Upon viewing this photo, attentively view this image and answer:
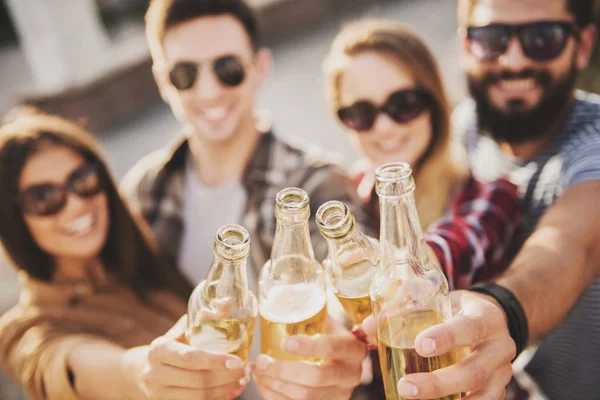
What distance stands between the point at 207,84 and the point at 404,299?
1469 millimetres

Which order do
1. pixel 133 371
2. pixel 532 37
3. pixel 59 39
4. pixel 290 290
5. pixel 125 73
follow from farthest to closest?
pixel 125 73 < pixel 59 39 < pixel 532 37 < pixel 133 371 < pixel 290 290

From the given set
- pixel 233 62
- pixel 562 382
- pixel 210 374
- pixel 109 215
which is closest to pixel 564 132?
pixel 562 382

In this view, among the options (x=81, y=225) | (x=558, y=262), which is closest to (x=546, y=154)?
(x=558, y=262)

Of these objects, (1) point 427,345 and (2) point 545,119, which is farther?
(2) point 545,119

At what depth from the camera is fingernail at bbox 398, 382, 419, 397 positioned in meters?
1.08

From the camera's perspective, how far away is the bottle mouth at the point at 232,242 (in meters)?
1.15

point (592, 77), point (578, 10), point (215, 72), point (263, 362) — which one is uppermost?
point (215, 72)

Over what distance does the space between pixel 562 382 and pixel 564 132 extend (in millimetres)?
1008

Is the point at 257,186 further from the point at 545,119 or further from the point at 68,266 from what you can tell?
the point at 545,119

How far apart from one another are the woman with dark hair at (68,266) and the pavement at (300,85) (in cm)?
236

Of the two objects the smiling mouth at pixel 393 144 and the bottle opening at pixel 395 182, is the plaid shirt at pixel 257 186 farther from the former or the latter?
the bottle opening at pixel 395 182

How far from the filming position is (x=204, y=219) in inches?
100

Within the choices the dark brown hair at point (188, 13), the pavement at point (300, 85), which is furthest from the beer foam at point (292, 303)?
the pavement at point (300, 85)

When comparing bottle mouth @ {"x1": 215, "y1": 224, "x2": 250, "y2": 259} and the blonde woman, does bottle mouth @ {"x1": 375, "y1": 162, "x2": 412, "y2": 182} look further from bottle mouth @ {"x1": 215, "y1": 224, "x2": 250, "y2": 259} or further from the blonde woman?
the blonde woman
